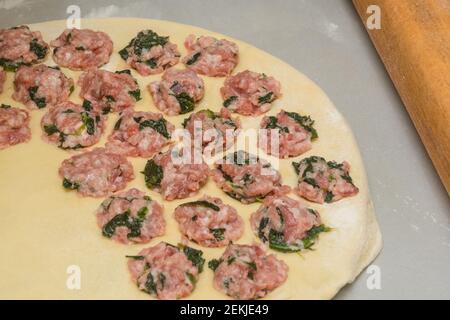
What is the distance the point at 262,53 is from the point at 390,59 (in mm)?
902

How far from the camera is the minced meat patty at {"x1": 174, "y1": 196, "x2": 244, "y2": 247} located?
121 inches

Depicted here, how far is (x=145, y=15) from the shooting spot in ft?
15.9

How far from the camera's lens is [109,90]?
3.67m

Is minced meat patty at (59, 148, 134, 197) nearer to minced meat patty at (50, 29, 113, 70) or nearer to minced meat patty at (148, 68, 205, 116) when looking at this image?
minced meat patty at (148, 68, 205, 116)

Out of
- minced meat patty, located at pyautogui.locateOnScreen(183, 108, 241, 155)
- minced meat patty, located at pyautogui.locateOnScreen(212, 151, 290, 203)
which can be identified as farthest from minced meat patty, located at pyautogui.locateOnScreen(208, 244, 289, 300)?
minced meat patty, located at pyautogui.locateOnScreen(183, 108, 241, 155)

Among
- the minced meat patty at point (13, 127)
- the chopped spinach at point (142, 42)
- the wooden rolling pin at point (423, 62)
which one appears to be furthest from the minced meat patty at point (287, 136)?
the minced meat patty at point (13, 127)

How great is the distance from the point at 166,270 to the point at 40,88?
4.88 feet

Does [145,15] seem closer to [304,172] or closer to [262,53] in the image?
[262,53]

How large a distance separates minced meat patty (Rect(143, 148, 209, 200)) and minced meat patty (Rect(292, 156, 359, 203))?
0.54 m

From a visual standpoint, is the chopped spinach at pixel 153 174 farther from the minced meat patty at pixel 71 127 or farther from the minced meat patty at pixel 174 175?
the minced meat patty at pixel 71 127

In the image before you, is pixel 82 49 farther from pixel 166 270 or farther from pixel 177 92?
pixel 166 270

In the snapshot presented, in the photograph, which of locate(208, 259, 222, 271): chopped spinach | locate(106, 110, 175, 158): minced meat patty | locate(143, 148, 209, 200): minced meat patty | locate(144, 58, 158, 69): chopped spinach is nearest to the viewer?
locate(208, 259, 222, 271): chopped spinach

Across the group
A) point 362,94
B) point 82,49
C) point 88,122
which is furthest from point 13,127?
point 362,94
